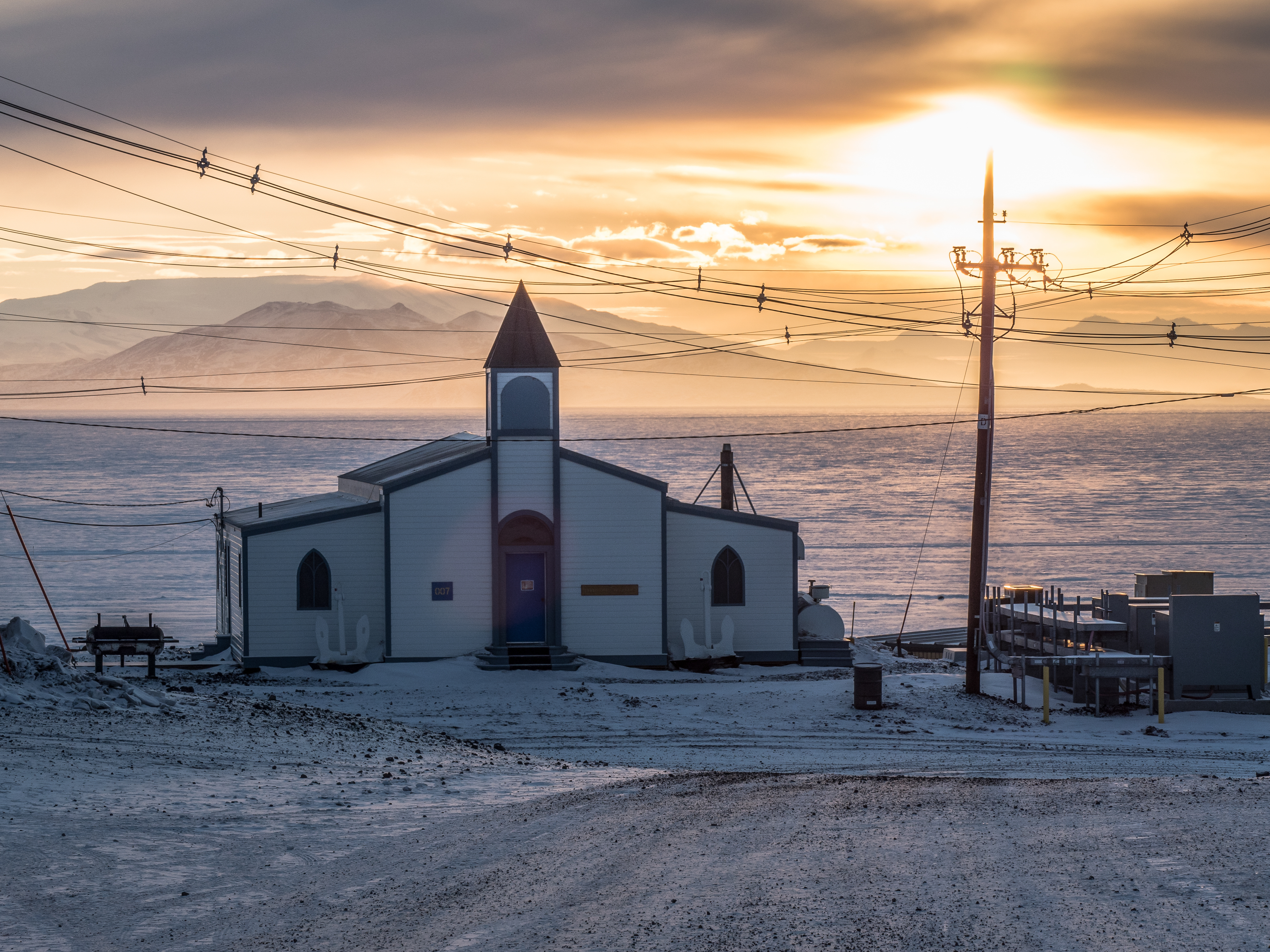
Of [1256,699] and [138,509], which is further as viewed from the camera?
[138,509]

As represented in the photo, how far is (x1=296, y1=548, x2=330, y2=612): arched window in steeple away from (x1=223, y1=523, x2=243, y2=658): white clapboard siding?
4.37 ft

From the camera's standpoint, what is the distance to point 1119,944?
31.1ft

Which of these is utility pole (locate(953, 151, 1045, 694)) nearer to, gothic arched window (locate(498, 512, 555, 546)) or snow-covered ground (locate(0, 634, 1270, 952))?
snow-covered ground (locate(0, 634, 1270, 952))

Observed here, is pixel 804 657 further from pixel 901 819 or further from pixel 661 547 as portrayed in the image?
pixel 901 819

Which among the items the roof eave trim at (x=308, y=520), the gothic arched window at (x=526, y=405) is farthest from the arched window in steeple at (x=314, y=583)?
the gothic arched window at (x=526, y=405)

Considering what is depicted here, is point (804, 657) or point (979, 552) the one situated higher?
point (979, 552)

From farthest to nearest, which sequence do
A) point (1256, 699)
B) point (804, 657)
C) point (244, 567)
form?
1. point (804, 657)
2. point (244, 567)
3. point (1256, 699)

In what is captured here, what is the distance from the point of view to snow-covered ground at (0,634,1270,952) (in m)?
9.98

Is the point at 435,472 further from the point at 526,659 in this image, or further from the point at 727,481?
the point at 727,481

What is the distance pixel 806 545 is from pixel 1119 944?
74.1 m

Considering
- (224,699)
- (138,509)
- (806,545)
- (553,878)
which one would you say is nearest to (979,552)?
(224,699)

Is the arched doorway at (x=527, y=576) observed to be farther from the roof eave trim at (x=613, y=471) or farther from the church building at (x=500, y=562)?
the roof eave trim at (x=613, y=471)

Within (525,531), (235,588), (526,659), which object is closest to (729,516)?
(525,531)

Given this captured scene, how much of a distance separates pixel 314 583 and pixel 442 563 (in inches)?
119
